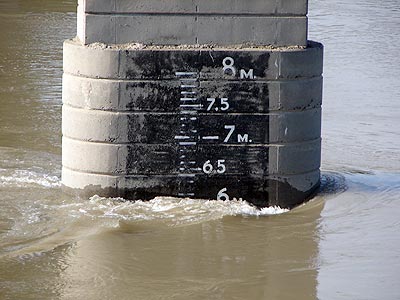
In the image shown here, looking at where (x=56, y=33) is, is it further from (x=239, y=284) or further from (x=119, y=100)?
(x=239, y=284)

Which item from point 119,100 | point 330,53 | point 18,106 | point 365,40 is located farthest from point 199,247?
point 365,40

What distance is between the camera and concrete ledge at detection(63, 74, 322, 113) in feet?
35.2

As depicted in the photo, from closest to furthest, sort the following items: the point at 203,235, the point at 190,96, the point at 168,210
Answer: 1. the point at 203,235
2. the point at 168,210
3. the point at 190,96

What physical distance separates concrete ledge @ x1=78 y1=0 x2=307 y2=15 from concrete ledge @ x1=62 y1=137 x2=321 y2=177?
1.28 metres

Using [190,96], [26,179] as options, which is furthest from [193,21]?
[26,179]

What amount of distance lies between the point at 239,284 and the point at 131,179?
243 centimetres

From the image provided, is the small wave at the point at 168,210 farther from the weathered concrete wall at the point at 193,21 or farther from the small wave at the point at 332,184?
the weathered concrete wall at the point at 193,21

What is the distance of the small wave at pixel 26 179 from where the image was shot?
11.5 meters

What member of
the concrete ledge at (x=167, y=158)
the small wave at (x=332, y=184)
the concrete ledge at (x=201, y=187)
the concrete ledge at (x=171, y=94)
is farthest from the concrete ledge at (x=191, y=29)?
the small wave at (x=332, y=184)

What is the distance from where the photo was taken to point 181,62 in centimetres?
1077

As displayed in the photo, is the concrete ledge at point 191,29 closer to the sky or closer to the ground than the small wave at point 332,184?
closer to the sky

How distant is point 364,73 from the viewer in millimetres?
18781

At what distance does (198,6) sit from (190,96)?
85 cm

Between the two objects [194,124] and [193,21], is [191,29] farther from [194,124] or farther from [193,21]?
[194,124]
